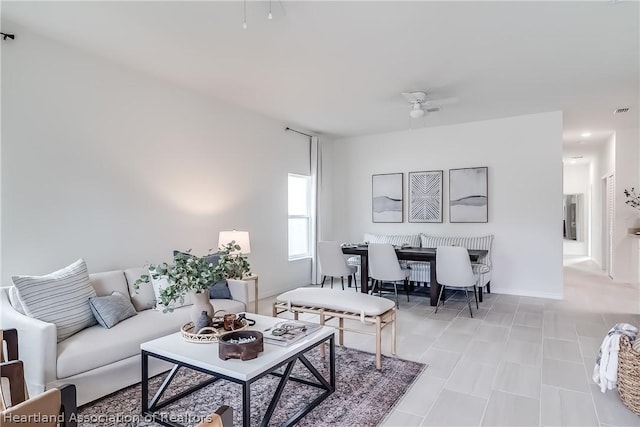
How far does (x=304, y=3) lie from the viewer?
8.21ft

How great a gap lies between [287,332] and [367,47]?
2.47 m

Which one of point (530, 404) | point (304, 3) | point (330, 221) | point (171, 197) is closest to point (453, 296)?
point (330, 221)

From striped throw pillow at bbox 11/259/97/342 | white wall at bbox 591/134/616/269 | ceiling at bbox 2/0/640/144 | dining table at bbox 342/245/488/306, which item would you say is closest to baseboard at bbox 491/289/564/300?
dining table at bbox 342/245/488/306

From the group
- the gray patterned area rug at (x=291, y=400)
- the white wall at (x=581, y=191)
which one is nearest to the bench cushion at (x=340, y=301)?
the gray patterned area rug at (x=291, y=400)

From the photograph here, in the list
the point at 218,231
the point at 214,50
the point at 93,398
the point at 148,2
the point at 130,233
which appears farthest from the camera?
the point at 218,231

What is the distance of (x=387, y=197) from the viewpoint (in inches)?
261

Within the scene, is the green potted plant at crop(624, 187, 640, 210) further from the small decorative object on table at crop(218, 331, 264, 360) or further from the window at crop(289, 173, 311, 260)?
the small decorative object on table at crop(218, 331, 264, 360)

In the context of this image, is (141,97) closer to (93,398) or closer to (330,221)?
(93,398)

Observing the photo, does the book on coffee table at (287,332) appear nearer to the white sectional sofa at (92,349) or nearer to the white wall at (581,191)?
the white sectional sofa at (92,349)

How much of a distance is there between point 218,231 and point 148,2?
8.86 feet

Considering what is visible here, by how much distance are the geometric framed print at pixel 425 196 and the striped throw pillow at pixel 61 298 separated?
5027 mm

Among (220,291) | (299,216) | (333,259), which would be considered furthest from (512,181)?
(220,291)

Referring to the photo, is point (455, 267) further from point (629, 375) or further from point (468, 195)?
point (629, 375)

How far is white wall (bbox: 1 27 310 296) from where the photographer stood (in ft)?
9.43
